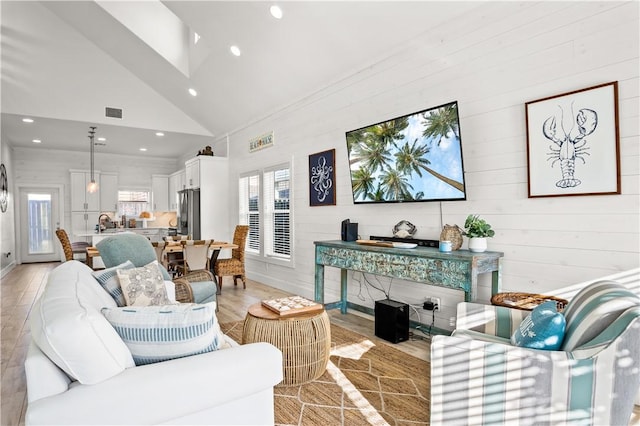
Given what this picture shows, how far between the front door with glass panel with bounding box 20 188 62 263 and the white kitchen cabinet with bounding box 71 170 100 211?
1.40 feet

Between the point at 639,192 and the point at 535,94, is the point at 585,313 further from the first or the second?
the point at 535,94

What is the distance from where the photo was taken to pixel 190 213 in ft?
25.3

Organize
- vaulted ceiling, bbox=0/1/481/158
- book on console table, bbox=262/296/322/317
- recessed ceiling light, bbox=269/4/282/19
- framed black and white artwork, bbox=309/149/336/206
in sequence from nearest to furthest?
book on console table, bbox=262/296/322/317 → vaulted ceiling, bbox=0/1/481/158 → recessed ceiling light, bbox=269/4/282/19 → framed black and white artwork, bbox=309/149/336/206

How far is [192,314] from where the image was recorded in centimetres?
158

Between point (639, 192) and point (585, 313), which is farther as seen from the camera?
point (639, 192)

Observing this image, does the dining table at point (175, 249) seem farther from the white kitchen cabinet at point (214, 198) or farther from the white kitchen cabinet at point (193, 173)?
the white kitchen cabinet at point (193, 173)

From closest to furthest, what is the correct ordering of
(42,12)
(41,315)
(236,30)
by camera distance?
1. (41,315)
2. (236,30)
3. (42,12)

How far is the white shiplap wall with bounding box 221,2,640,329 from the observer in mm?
2439

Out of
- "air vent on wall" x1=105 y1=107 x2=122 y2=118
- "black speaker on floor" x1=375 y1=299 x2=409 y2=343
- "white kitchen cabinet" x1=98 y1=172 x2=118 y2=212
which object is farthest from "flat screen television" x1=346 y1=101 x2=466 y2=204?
"white kitchen cabinet" x1=98 y1=172 x2=118 y2=212

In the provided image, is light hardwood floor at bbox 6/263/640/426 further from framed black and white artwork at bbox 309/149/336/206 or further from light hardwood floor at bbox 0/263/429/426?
framed black and white artwork at bbox 309/149/336/206

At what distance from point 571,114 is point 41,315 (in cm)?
318

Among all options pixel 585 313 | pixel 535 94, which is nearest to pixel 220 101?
pixel 535 94

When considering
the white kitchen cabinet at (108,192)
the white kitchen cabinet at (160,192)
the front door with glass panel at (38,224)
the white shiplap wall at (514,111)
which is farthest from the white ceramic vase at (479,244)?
the front door with glass panel at (38,224)

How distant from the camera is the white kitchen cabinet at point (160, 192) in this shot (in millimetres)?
10602
